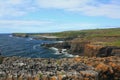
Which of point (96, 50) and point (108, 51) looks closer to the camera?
point (108, 51)

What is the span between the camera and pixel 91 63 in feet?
122

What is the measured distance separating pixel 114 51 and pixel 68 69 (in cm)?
6263

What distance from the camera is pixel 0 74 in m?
27.2

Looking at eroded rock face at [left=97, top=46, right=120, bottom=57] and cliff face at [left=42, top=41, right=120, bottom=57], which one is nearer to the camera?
eroded rock face at [left=97, top=46, right=120, bottom=57]

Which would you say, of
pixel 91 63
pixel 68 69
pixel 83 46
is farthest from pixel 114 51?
pixel 68 69

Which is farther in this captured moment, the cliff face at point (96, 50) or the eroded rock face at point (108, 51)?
the cliff face at point (96, 50)

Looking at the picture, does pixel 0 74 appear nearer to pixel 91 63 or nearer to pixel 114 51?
pixel 91 63

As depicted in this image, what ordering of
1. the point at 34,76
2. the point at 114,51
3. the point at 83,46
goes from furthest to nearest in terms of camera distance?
the point at 83,46 → the point at 114,51 → the point at 34,76

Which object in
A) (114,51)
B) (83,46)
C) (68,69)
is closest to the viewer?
(68,69)

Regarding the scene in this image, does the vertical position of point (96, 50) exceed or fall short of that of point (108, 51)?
it exceeds it

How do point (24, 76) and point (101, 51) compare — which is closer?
point (24, 76)

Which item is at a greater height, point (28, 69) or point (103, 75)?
point (28, 69)

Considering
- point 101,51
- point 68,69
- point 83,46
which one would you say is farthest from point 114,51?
point 68,69

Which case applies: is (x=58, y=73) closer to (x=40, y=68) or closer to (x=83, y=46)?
(x=40, y=68)
